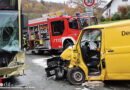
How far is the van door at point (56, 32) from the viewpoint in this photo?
12492 millimetres

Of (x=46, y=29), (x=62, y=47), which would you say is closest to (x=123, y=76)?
(x=62, y=47)

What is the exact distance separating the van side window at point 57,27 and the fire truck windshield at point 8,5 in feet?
20.3

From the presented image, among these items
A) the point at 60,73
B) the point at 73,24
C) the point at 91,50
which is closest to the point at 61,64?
the point at 60,73

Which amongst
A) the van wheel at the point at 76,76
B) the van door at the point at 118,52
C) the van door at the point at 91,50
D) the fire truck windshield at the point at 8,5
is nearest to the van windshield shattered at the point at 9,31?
the fire truck windshield at the point at 8,5

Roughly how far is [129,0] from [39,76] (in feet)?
116

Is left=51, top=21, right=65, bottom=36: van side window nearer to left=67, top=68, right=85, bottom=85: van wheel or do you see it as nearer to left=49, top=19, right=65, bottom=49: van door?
left=49, top=19, right=65, bottom=49: van door

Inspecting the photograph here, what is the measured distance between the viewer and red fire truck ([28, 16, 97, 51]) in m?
12.2

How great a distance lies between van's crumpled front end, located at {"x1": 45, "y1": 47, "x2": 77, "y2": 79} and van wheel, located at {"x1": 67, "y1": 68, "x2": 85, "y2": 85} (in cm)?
39

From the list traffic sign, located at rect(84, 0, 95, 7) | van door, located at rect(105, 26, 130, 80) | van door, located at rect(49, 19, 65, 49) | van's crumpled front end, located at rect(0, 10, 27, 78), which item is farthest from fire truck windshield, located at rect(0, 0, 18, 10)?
van door, located at rect(49, 19, 65, 49)

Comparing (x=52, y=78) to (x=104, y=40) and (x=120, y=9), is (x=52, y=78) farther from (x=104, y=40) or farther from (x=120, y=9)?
(x=120, y=9)

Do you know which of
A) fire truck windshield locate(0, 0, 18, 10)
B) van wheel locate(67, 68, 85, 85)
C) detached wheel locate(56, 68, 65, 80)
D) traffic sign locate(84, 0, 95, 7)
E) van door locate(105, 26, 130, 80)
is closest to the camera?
van door locate(105, 26, 130, 80)

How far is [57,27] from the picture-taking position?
1265 cm

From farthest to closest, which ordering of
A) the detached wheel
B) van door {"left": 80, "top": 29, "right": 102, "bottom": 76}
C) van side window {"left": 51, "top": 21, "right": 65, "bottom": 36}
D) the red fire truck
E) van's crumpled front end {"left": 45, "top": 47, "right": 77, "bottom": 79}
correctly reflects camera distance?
van side window {"left": 51, "top": 21, "right": 65, "bottom": 36} < the red fire truck < the detached wheel < van's crumpled front end {"left": 45, "top": 47, "right": 77, "bottom": 79} < van door {"left": 80, "top": 29, "right": 102, "bottom": 76}

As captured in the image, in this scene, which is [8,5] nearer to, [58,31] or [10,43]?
[10,43]
